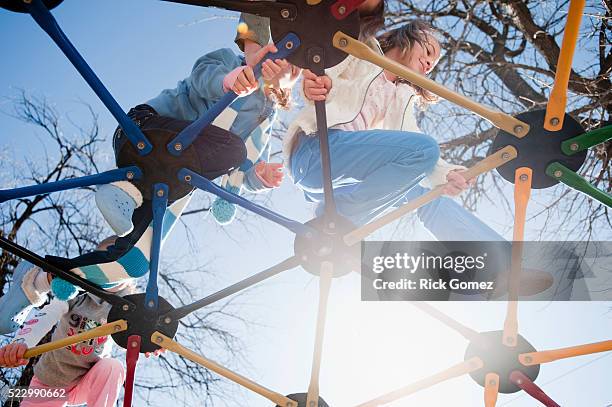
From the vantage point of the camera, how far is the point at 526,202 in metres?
1.82

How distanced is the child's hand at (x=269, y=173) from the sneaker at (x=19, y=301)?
862 mm

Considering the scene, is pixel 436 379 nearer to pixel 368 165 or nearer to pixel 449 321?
pixel 449 321

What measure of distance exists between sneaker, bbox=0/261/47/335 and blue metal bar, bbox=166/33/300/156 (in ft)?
2.51

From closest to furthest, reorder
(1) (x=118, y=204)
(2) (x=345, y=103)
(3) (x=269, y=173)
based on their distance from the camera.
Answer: (1) (x=118, y=204)
(2) (x=345, y=103)
(3) (x=269, y=173)

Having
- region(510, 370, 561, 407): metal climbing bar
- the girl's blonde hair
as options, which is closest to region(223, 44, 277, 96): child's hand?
the girl's blonde hair

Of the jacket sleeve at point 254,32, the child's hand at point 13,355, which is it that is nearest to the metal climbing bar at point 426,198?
the jacket sleeve at point 254,32

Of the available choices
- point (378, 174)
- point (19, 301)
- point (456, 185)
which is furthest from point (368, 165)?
point (19, 301)

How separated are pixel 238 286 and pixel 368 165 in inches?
23.0

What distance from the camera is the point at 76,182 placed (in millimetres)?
2033

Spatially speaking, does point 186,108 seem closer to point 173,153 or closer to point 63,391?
point 173,153

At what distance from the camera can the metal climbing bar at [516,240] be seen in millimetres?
1810

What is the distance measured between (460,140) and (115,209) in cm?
252

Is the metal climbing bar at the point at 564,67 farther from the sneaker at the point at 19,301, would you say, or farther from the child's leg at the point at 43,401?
the child's leg at the point at 43,401

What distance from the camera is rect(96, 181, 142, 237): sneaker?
2.02m
